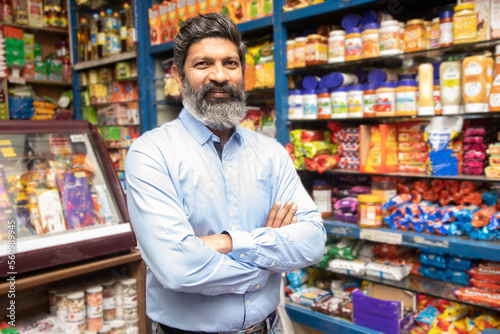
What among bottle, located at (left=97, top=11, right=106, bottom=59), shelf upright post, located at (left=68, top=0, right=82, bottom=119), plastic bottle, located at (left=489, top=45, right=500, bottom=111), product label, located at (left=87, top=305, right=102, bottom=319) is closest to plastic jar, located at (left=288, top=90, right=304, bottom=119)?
plastic bottle, located at (left=489, top=45, right=500, bottom=111)

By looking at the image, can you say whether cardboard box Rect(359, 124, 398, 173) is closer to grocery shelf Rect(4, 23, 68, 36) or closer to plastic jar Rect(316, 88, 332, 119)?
plastic jar Rect(316, 88, 332, 119)

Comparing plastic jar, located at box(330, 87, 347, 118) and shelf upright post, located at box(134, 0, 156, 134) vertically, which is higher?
shelf upright post, located at box(134, 0, 156, 134)

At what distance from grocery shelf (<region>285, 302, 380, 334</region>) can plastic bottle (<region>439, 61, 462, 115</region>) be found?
1446 mm

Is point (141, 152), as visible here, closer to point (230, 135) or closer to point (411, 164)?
point (230, 135)

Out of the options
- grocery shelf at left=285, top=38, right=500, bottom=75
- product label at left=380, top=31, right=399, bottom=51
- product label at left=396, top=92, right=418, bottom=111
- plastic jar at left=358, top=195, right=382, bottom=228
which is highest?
product label at left=380, top=31, right=399, bottom=51

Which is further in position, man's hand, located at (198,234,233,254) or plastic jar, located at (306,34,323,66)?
plastic jar, located at (306,34,323,66)

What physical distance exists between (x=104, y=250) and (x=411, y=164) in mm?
1926

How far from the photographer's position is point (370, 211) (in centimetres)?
261

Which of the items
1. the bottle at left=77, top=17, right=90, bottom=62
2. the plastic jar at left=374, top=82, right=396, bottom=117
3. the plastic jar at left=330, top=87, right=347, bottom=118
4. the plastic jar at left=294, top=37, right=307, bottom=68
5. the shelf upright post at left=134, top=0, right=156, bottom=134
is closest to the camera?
the plastic jar at left=374, top=82, right=396, bottom=117

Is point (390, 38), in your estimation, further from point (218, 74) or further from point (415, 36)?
point (218, 74)

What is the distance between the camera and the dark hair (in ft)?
4.84

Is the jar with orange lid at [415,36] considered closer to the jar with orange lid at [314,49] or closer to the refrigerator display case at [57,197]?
the jar with orange lid at [314,49]

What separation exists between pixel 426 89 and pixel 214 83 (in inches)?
60.4

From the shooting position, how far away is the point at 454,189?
2508 mm
